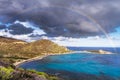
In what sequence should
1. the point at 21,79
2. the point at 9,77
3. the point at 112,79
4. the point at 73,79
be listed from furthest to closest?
the point at 112,79, the point at 73,79, the point at 9,77, the point at 21,79

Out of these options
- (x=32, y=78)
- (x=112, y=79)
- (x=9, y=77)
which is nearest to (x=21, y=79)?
(x=32, y=78)

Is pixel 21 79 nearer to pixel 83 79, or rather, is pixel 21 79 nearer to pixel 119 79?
pixel 83 79

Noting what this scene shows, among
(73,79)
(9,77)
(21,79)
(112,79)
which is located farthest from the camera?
(112,79)

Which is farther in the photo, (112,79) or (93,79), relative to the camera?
(112,79)

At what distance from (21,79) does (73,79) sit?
185 ft

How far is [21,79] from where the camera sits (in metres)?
30.4

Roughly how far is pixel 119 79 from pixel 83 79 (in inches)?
634

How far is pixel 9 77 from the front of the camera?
111 ft

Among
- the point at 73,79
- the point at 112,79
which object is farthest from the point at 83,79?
the point at 112,79

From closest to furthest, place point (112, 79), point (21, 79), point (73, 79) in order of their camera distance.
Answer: point (21, 79)
point (73, 79)
point (112, 79)

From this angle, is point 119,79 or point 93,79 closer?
point 93,79

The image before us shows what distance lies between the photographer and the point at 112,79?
9469 cm

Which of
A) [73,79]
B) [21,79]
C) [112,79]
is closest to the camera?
[21,79]

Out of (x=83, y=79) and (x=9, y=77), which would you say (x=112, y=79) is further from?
(x=9, y=77)
